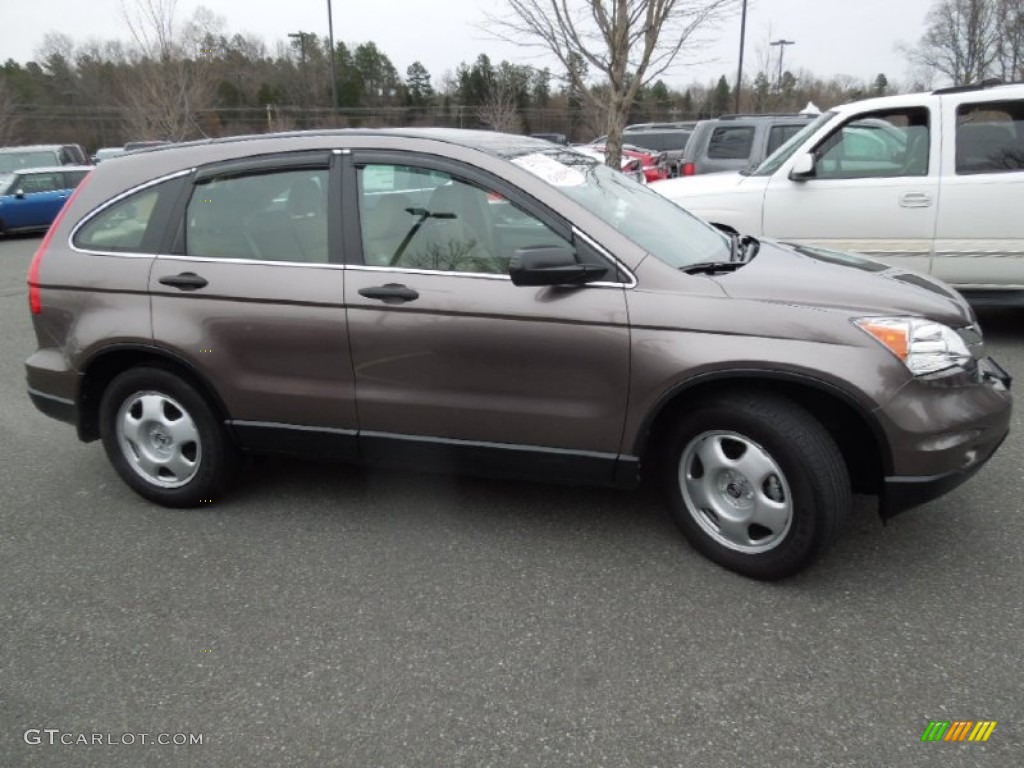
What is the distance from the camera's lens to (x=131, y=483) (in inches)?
152

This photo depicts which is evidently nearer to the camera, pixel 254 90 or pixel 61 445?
pixel 61 445

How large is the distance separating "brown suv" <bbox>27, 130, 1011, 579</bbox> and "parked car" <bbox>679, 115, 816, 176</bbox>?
784cm

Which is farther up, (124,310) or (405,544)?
(124,310)

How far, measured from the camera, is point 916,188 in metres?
6.00

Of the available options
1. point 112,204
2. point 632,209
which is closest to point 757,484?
point 632,209

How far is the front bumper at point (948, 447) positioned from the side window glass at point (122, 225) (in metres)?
3.29

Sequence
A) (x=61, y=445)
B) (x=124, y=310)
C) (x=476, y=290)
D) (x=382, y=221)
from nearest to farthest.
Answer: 1. (x=476, y=290)
2. (x=382, y=221)
3. (x=124, y=310)
4. (x=61, y=445)

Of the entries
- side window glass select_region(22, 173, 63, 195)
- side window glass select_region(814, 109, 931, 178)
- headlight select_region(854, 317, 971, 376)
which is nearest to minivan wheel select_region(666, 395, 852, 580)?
→ headlight select_region(854, 317, 971, 376)

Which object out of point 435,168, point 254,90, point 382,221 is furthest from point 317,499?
point 254,90

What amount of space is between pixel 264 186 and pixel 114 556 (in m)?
1.75

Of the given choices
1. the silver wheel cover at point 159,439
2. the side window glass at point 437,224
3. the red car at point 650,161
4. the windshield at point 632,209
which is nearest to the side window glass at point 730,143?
the red car at point 650,161

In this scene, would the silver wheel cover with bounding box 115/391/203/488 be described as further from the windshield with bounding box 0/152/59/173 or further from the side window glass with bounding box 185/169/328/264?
the windshield with bounding box 0/152/59/173

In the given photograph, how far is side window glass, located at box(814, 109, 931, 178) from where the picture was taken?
6.07 meters

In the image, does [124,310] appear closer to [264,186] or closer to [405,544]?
[264,186]
